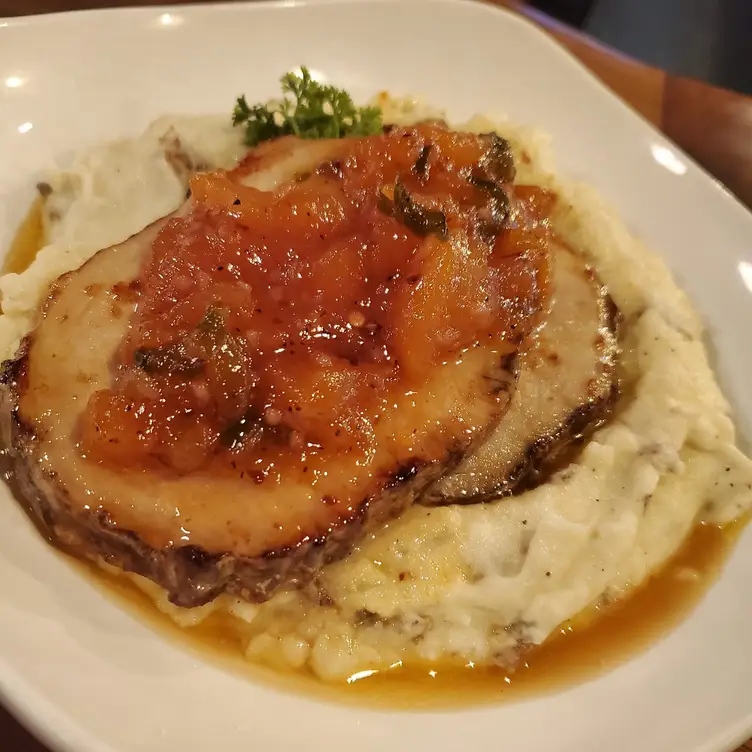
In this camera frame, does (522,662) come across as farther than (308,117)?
No

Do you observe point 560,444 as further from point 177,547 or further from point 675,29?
point 675,29

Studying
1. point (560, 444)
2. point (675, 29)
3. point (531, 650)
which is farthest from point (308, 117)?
point (675, 29)

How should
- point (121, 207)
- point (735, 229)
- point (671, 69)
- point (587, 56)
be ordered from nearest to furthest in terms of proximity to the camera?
point (121, 207)
point (735, 229)
point (587, 56)
point (671, 69)

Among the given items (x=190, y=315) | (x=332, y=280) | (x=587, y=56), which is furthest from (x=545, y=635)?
(x=587, y=56)

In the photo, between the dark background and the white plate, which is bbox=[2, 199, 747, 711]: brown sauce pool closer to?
the white plate

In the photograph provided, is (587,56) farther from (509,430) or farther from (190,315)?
(190,315)
